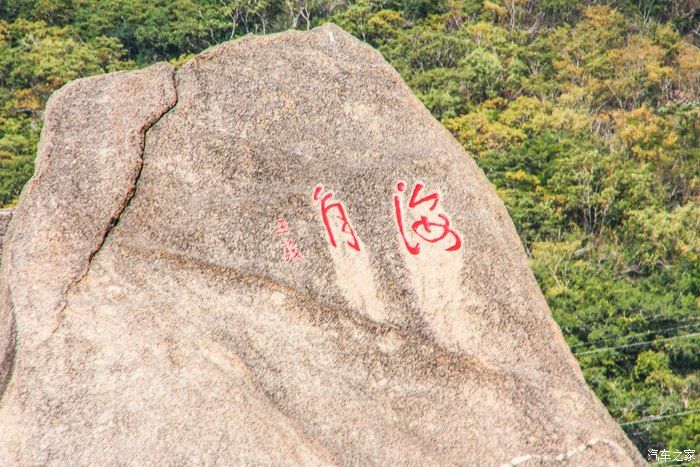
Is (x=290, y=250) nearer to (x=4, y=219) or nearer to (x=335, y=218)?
(x=335, y=218)

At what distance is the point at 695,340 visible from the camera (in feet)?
73.8

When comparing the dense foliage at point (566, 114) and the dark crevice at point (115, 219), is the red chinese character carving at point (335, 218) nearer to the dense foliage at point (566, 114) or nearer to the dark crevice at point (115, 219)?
the dark crevice at point (115, 219)

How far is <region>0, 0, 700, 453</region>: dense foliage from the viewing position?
22469 millimetres

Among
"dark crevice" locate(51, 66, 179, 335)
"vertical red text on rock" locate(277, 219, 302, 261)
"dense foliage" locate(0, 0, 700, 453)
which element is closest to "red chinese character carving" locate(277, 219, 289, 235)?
"vertical red text on rock" locate(277, 219, 302, 261)

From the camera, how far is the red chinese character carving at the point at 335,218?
7852mm

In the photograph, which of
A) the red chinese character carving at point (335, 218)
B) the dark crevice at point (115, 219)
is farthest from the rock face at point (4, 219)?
the red chinese character carving at point (335, 218)

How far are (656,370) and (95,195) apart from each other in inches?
627

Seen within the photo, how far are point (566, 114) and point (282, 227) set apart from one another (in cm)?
2738

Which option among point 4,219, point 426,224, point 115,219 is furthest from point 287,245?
point 4,219

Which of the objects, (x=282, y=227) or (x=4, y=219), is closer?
(x=282, y=227)

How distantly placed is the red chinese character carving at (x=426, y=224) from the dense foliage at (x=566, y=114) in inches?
512

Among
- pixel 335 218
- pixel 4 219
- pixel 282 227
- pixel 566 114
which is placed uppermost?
pixel 335 218

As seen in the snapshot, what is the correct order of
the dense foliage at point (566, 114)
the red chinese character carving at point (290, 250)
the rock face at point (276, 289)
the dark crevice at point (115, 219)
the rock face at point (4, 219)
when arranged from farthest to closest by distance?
the dense foliage at point (566, 114) < the rock face at point (4, 219) < the red chinese character carving at point (290, 250) < the dark crevice at point (115, 219) < the rock face at point (276, 289)

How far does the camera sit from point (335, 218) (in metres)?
7.88
